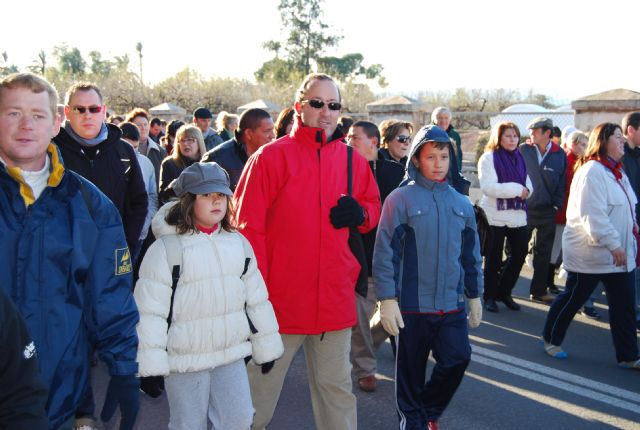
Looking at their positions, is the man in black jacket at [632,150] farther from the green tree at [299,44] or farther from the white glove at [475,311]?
the green tree at [299,44]

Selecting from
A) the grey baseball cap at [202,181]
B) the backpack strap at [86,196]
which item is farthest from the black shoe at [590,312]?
the backpack strap at [86,196]

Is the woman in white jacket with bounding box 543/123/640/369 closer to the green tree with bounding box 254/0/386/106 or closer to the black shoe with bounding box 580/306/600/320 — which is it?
the black shoe with bounding box 580/306/600/320

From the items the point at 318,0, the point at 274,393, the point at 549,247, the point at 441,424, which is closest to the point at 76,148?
the point at 274,393

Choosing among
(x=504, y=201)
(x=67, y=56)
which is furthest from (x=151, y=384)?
(x=67, y=56)

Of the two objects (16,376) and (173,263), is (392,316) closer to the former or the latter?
(173,263)

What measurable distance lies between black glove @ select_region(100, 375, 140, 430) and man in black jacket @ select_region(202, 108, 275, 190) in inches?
117

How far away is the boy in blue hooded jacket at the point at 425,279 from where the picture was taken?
13.1 feet

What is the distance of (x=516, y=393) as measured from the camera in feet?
16.8

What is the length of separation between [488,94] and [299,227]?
78.1ft

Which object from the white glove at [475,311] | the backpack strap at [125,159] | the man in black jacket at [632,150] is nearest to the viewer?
the white glove at [475,311]

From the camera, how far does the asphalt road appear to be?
4.60 meters

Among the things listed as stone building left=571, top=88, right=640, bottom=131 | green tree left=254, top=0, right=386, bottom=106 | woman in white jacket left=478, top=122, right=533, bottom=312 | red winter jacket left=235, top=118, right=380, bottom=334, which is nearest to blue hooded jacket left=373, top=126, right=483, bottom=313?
red winter jacket left=235, top=118, right=380, bottom=334

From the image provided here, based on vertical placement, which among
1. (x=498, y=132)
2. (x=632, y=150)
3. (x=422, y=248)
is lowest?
(x=422, y=248)

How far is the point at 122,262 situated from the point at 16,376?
91cm
